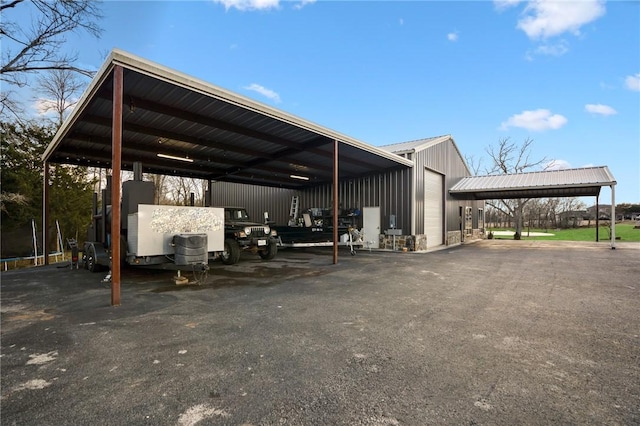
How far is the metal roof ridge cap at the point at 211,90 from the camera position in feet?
15.4

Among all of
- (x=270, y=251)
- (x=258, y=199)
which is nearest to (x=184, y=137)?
(x=270, y=251)

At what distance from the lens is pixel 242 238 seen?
9016mm

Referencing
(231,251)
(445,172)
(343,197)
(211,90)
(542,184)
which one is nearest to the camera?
(211,90)

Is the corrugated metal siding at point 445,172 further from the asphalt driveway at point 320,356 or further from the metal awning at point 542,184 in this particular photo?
the asphalt driveway at point 320,356

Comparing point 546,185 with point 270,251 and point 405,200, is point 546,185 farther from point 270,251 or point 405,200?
point 270,251

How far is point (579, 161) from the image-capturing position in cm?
3516

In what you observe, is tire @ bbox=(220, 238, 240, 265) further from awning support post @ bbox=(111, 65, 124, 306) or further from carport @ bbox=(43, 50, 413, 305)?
awning support post @ bbox=(111, 65, 124, 306)

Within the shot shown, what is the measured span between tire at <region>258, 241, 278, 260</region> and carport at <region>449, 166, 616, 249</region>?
1225cm

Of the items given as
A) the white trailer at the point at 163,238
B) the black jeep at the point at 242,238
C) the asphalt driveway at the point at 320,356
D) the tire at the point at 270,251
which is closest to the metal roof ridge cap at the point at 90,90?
the white trailer at the point at 163,238

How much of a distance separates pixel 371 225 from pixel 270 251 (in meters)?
6.22

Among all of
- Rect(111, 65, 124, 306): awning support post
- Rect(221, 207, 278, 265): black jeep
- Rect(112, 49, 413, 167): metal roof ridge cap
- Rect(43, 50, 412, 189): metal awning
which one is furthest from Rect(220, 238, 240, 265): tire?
Rect(111, 65, 124, 306): awning support post

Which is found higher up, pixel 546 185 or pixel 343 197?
pixel 546 185

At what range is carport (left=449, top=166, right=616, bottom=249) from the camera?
14188 mm

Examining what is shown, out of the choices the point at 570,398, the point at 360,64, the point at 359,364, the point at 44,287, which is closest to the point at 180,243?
the point at 44,287
